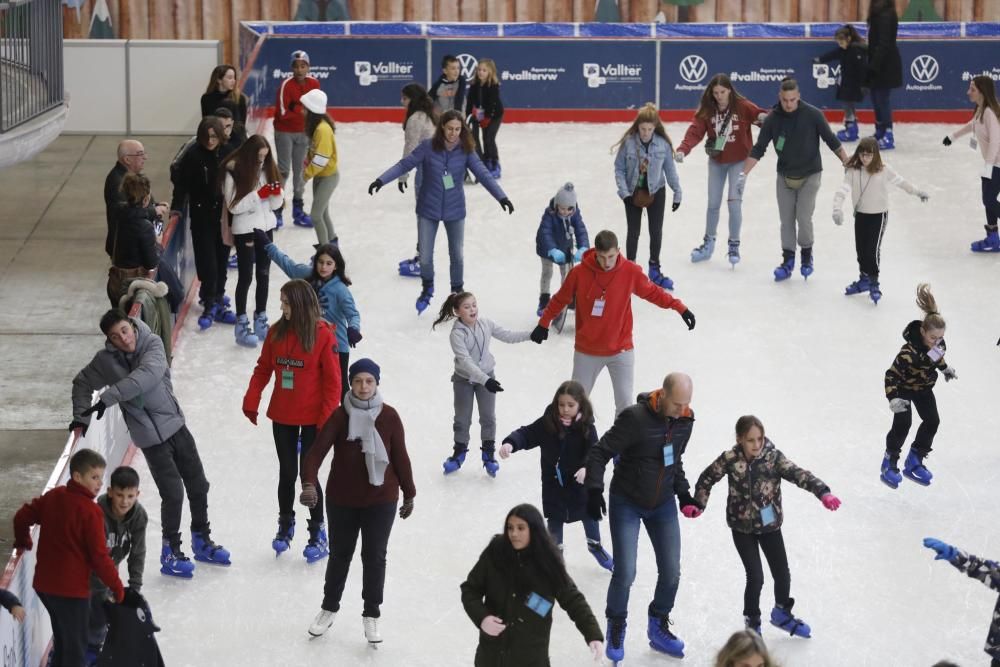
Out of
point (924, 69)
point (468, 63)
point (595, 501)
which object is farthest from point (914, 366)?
point (468, 63)

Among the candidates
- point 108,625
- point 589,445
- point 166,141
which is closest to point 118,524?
point 108,625

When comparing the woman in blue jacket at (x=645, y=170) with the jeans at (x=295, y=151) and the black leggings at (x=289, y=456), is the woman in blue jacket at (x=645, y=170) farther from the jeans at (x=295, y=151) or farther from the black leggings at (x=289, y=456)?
the black leggings at (x=289, y=456)

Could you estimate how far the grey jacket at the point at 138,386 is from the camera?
29.3 ft

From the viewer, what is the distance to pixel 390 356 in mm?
12594

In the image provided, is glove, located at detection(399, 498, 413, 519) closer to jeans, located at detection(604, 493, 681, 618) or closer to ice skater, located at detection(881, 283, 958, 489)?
jeans, located at detection(604, 493, 681, 618)

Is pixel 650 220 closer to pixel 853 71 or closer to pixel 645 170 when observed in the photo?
pixel 645 170

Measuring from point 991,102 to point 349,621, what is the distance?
7.89 meters

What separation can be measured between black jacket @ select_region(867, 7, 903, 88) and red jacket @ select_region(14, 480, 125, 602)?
11.8 meters

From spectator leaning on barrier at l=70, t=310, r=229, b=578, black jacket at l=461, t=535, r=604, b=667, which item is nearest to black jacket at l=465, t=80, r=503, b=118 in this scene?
spectator leaning on barrier at l=70, t=310, r=229, b=578

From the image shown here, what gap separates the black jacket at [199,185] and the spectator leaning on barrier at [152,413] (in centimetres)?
323

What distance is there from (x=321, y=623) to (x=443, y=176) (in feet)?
15.6

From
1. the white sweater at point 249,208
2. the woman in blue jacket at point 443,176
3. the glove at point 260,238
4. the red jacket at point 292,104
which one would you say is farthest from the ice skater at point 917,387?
the red jacket at point 292,104

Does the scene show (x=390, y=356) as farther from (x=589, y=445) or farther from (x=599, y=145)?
(x=599, y=145)

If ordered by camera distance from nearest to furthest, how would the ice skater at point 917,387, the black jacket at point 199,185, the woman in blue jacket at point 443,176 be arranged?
the ice skater at point 917,387 → the black jacket at point 199,185 → the woman in blue jacket at point 443,176
